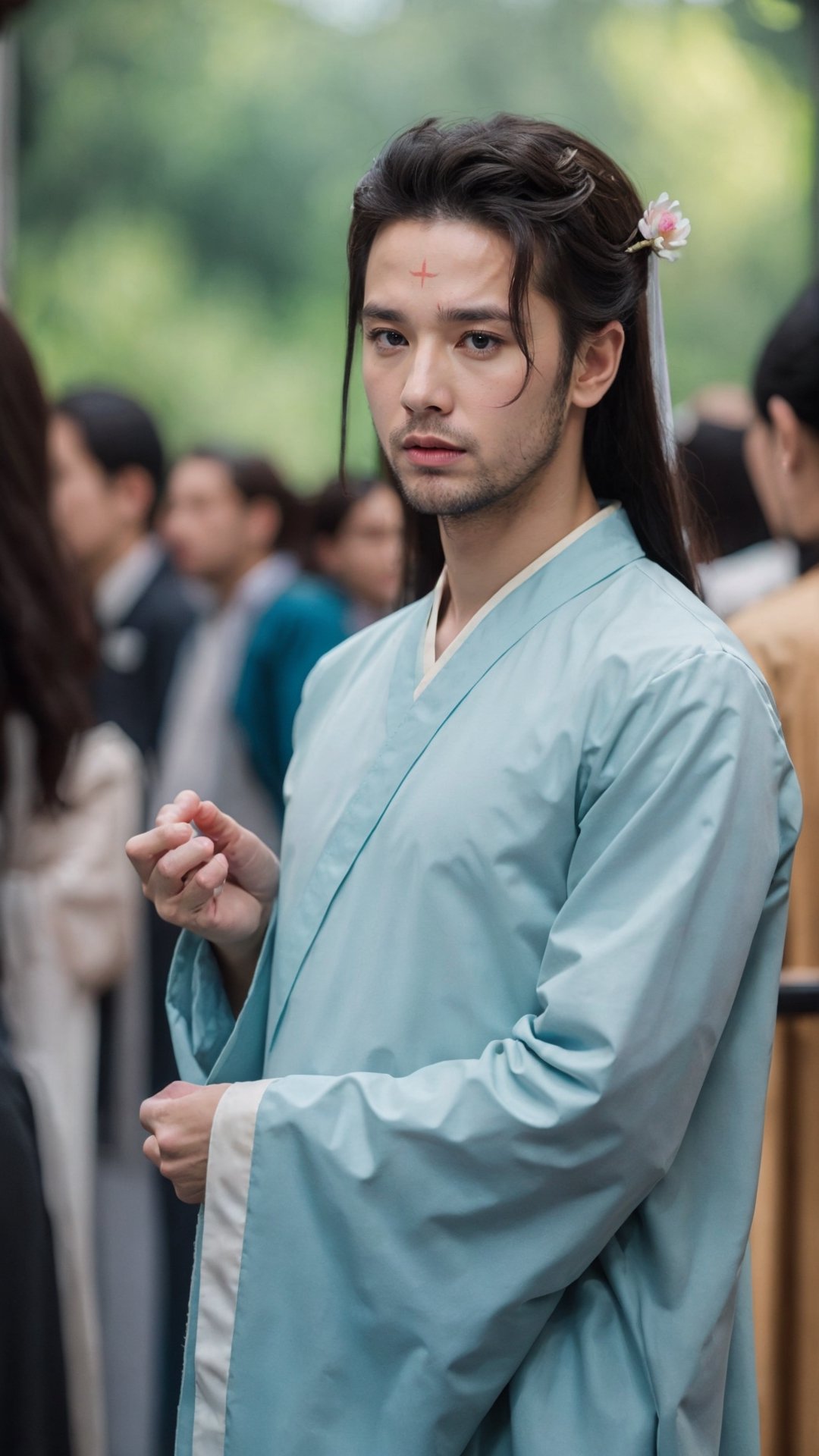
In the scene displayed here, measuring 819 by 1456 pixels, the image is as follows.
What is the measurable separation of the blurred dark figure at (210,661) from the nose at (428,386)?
1.66 metres

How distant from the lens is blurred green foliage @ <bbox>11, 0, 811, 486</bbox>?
313 inches

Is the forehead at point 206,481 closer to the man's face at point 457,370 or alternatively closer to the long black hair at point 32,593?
the long black hair at point 32,593

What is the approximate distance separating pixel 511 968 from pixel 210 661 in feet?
10.3

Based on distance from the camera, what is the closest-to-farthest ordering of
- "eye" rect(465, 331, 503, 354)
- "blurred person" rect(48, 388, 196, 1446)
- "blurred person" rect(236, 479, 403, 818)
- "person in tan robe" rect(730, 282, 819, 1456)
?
"eye" rect(465, 331, 503, 354) < "person in tan robe" rect(730, 282, 819, 1456) < "blurred person" rect(48, 388, 196, 1446) < "blurred person" rect(236, 479, 403, 818)

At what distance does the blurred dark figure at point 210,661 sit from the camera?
267cm

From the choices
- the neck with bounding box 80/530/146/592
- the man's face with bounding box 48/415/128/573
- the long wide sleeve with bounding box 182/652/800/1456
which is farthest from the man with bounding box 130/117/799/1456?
the neck with bounding box 80/530/146/592

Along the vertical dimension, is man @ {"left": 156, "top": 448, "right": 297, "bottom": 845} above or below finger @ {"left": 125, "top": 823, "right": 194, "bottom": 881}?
below

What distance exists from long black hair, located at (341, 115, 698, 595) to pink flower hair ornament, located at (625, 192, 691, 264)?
0.04ft

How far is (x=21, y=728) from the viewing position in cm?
222

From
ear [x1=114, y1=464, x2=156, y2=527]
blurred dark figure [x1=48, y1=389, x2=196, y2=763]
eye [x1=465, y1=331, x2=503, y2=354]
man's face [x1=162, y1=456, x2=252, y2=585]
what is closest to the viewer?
eye [x1=465, y1=331, x2=503, y2=354]

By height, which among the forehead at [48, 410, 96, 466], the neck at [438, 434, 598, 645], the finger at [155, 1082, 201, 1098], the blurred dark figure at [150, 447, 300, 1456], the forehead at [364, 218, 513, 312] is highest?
the forehead at [364, 218, 513, 312]

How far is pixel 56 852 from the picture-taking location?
7.77 ft

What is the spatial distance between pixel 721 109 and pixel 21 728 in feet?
22.1

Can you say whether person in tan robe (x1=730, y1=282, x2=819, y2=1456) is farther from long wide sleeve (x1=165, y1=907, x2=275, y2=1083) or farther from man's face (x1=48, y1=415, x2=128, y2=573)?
man's face (x1=48, y1=415, x2=128, y2=573)
